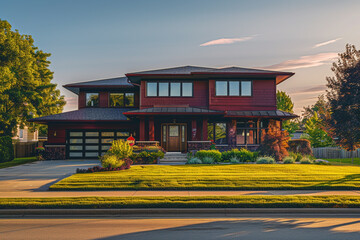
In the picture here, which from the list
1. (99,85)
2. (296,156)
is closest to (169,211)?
(296,156)

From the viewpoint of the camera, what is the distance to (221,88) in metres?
26.8

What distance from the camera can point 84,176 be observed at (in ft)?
48.2

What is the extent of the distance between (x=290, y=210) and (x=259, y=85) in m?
18.7

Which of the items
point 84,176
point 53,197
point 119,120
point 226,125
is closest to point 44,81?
point 119,120

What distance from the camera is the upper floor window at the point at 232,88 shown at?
2678cm

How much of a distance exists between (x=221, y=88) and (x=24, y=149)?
73.0 feet

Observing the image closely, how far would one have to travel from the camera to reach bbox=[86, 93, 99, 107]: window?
30.7 m

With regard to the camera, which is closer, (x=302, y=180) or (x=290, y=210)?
(x=290, y=210)

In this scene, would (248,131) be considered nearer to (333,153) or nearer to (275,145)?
(275,145)

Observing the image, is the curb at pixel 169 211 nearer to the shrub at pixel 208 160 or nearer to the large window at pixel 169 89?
the shrub at pixel 208 160

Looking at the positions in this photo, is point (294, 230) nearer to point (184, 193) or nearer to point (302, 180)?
point (184, 193)

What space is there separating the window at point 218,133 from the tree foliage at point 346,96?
871 centimetres

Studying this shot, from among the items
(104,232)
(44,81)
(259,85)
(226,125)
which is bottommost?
(104,232)

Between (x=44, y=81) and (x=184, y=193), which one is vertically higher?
(x=44, y=81)
